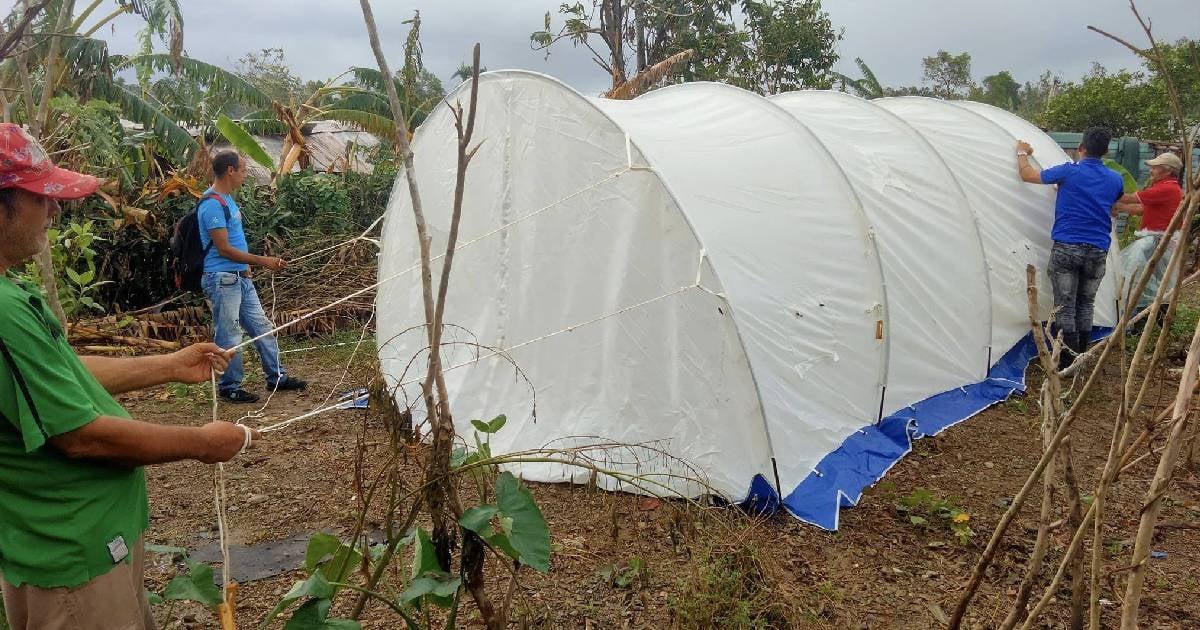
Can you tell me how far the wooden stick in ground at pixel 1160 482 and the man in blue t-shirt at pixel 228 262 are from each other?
507 cm

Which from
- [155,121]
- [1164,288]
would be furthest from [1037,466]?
[155,121]

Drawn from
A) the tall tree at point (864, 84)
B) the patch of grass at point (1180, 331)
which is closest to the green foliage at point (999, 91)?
the tall tree at point (864, 84)

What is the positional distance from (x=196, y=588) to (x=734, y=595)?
74.0 inches

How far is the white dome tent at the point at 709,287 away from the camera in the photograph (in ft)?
13.4

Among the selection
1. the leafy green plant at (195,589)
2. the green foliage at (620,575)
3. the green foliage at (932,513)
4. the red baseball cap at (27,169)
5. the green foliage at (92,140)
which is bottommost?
the green foliage at (932,513)

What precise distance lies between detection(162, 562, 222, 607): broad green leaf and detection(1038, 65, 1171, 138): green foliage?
67.6 feet

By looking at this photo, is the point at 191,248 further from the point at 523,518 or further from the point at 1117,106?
the point at 1117,106

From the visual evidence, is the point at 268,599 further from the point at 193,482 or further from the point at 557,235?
the point at 557,235

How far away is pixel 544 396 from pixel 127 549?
2.82m

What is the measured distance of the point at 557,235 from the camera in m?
4.61

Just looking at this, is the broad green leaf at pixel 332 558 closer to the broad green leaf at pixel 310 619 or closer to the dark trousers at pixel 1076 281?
the broad green leaf at pixel 310 619

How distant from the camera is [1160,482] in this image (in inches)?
61.2

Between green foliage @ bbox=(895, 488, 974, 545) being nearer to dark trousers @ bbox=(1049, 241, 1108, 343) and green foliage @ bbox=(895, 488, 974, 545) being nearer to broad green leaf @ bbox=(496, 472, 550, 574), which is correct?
broad green leaf @ bbox=(496, 472, 550, 574)

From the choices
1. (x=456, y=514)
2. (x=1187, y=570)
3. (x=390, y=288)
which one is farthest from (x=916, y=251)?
(x=456, y=514)
